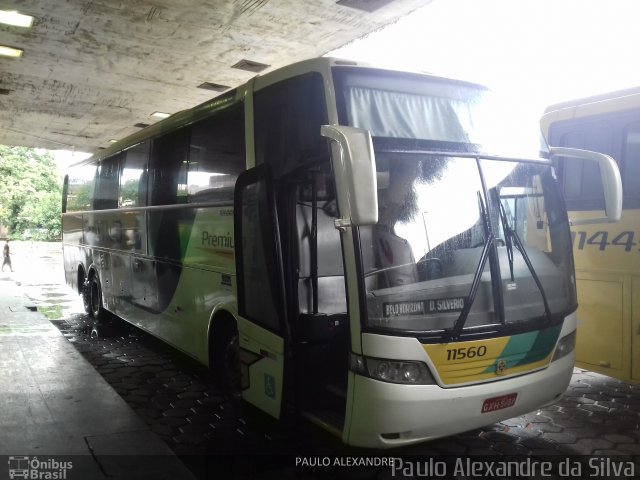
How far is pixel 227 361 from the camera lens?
562 centimetres

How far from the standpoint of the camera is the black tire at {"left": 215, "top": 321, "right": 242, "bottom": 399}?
5492 mm

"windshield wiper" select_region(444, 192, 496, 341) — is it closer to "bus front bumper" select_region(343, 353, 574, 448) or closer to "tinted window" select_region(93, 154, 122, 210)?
"bus front bumper" select_region(343, 353, 574, 448)

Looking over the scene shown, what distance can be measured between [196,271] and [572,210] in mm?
4279

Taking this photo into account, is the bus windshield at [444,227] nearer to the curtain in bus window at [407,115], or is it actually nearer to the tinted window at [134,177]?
the curtain in bus window at [407,115]

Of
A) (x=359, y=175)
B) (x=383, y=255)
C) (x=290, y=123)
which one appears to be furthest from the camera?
(x=290, y=123)

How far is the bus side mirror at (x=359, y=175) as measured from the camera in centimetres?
328

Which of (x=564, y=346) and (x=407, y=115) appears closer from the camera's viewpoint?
(x=407, y=115)

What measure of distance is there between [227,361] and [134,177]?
12.6 ft

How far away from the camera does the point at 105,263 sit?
31.1 ft

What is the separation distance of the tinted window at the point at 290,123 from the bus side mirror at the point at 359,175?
1.90 feet

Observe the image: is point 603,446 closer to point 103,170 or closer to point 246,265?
point 246,265

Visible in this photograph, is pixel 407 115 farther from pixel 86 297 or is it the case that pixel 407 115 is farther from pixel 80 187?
pixel 80 187

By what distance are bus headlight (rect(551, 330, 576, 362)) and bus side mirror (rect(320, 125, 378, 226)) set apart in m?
2.10
